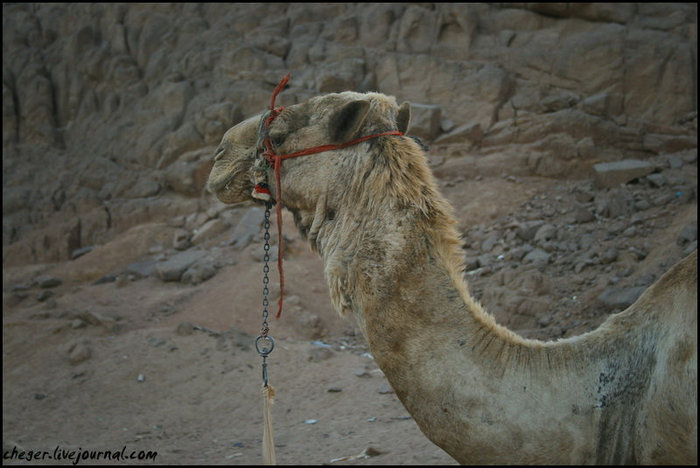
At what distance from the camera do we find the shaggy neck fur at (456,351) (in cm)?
229

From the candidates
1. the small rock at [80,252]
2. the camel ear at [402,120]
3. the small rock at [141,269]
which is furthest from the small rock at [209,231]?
the camel ear at [402,120]

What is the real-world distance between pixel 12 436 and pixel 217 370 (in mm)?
2244

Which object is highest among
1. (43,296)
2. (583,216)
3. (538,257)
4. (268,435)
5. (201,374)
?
(268,435)

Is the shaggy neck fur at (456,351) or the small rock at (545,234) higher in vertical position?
the shaggy neck fur at (456,351)

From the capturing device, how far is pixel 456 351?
7.86ft

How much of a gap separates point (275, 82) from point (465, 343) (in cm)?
1318

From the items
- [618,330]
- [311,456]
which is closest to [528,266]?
[311,456]

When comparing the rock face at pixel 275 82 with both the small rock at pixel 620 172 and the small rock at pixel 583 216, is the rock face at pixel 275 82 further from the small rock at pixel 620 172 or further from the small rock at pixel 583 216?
the small rock at pixel 583 216

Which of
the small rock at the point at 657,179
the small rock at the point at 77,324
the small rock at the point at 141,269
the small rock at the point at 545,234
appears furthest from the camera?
the small rock at the point at 141,269

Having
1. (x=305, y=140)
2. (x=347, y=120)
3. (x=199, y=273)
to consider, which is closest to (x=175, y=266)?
(x=199, y=273)

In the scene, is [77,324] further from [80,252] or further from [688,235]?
[688,235]

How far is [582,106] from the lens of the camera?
41.6ft

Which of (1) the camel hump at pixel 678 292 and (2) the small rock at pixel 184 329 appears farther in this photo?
(2) the small rock at pixel 184 329

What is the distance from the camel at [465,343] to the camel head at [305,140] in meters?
0.01
